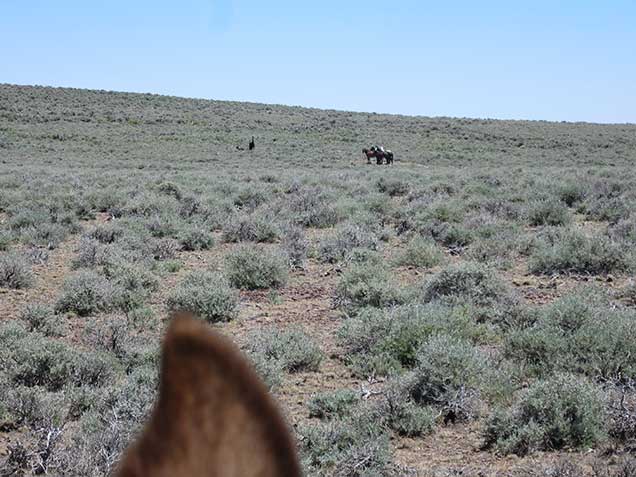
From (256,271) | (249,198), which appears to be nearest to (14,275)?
(256,271)

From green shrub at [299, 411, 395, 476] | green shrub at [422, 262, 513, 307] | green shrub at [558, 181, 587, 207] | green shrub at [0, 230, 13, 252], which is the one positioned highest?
green shrub at [558, 181, 587, 207]

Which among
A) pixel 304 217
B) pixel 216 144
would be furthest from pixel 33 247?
pixel 216 144

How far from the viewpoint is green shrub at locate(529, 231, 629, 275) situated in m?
10.2

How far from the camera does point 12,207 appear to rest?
16266 millimetres

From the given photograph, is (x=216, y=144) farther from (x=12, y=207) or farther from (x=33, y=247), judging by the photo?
(x=33, y=247)

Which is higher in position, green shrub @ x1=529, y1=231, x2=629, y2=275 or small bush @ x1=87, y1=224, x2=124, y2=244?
green shrub @ x1=529, y1=231, x2=629, y2=275

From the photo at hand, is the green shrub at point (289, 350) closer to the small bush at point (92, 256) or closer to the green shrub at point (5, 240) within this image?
the small bush at point (92, 256)

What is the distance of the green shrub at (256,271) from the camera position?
10.0 m

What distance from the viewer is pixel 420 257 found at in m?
11.1

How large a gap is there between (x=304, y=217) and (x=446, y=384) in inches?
391

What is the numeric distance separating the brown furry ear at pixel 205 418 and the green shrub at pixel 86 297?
8608 mm

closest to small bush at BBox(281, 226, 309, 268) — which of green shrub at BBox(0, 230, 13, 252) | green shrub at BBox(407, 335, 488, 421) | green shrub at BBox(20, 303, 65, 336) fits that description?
green shrub at BBox(20, 303, 65, 336)

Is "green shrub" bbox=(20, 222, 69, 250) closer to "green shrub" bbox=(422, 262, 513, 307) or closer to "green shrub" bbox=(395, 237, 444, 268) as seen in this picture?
"green shrub" bbox=(395, 237, 444, 268)

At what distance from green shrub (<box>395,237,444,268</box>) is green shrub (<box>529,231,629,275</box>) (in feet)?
4.98
